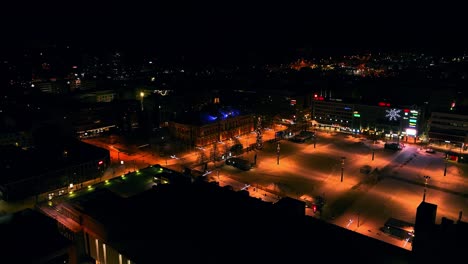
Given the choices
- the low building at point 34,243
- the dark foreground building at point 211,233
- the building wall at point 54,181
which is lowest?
the building wall at point 54,181

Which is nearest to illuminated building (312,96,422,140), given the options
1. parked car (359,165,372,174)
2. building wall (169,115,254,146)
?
building wall (169,115,254,146)

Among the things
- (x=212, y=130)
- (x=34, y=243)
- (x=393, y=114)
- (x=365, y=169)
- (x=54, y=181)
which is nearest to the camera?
(x=34, y=243)

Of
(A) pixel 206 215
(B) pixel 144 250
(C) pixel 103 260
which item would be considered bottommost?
(C) pixel 103 260

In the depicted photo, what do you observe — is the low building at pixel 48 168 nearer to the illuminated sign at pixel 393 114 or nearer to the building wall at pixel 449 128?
the illuminated sign at pixel 393 114

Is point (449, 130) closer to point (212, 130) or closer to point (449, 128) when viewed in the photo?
point (449, 128)

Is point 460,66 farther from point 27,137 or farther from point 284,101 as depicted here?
point 27,137

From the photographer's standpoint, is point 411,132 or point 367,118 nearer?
point 411,132

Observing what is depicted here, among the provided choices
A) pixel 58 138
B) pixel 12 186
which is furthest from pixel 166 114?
pixel 12 186

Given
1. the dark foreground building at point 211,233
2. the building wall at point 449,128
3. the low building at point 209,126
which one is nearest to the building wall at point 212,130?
the low building at point 209,126

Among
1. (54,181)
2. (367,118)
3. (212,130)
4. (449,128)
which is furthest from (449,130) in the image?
(54,181)

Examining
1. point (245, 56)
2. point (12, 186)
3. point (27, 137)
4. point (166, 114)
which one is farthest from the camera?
point (245, 56)

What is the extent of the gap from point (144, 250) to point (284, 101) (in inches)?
1956

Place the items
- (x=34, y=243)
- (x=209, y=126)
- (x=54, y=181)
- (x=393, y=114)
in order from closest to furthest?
(x=34, y=243) → (x=54, y=181) → (x=209, y=126) → (x=393, y=114)

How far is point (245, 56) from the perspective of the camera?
13150 centimetres
